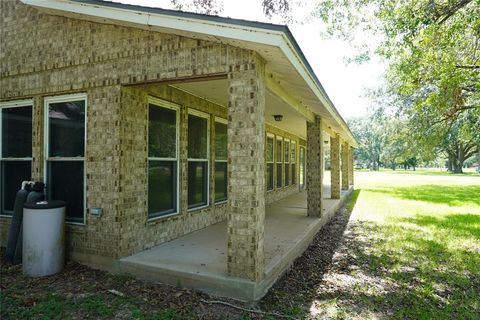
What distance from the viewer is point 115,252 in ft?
14.9

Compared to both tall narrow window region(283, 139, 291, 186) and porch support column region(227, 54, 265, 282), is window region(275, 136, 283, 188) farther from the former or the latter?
porch support column region(227, 54, 265, 282)

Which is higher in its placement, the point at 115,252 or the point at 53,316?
the point at 115,252

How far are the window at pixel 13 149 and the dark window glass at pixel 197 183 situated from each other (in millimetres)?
2719

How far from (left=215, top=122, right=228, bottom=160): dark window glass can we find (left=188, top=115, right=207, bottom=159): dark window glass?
1.60 ft

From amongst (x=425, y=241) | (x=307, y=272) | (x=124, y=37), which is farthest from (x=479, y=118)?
Answer: (x=124, y=37)

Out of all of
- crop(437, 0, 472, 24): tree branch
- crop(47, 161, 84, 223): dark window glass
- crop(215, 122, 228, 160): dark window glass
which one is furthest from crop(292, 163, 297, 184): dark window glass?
crop(47, 161, 84, 223): dark window glass

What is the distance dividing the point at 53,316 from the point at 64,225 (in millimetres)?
1581

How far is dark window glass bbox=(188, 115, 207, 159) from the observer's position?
20.7 ft

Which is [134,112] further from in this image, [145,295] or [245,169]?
[145,295]

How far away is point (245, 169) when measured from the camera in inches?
151

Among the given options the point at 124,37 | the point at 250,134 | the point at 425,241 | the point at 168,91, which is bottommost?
the point at 425,241

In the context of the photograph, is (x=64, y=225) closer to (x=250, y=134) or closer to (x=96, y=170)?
(x=96, y=170)

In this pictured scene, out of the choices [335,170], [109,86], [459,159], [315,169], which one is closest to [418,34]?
[315,169]

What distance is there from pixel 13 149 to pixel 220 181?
4029 millimetres
